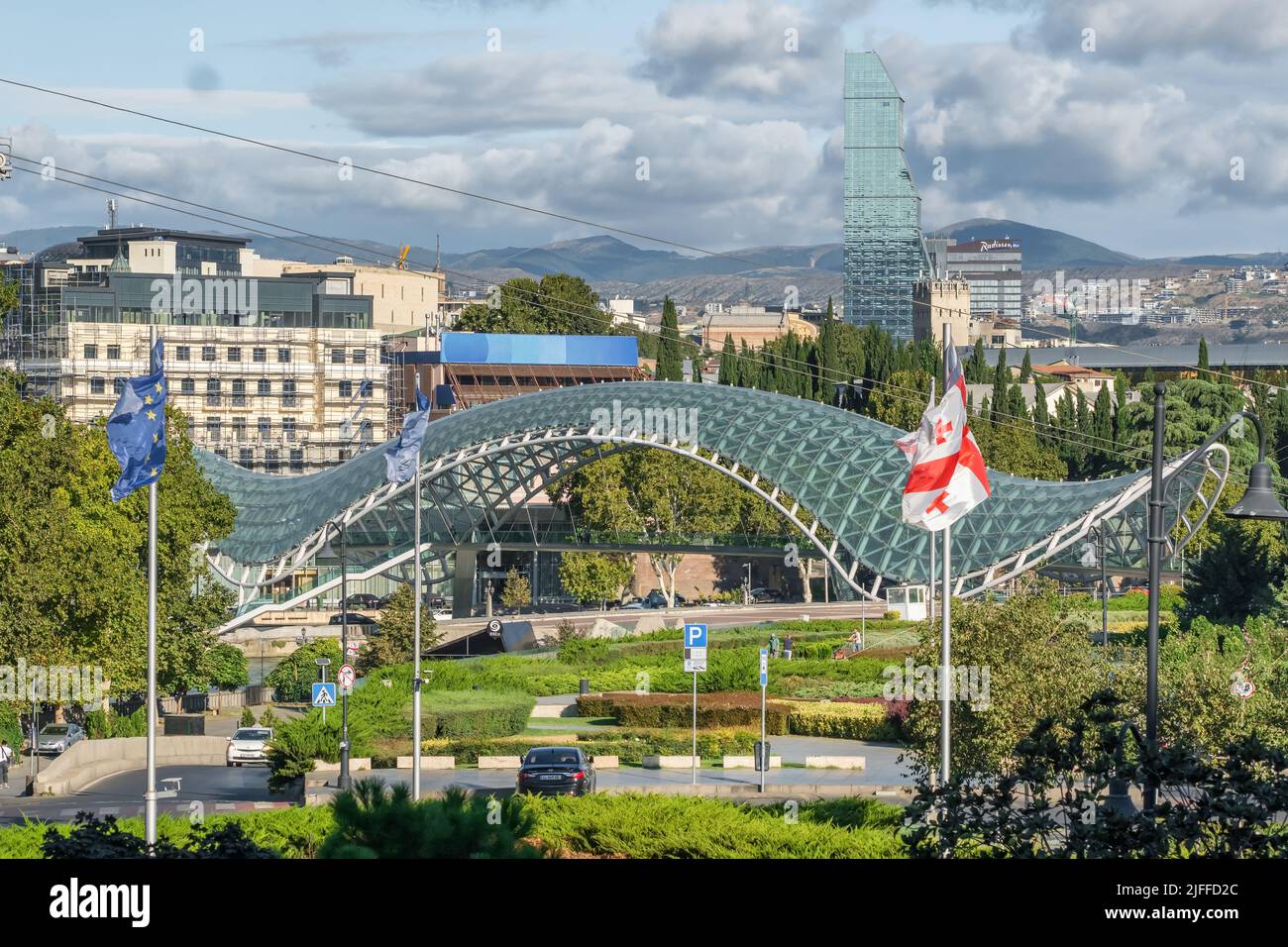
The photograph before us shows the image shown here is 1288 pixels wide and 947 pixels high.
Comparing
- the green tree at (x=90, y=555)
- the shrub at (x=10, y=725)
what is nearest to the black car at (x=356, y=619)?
the green tree at (x=90, y=555)

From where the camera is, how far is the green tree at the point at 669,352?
13025 cm

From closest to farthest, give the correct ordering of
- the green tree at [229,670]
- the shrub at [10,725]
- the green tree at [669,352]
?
the shrub at [10,725] → the green tree at [229,670] → the green tree at [669,352]

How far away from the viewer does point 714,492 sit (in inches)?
3839

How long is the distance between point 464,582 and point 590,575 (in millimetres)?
6842

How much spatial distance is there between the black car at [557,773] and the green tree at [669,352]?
85.9 metres

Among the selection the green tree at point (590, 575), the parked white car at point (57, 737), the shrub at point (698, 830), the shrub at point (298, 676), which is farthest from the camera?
the green tree at point (590, 575)

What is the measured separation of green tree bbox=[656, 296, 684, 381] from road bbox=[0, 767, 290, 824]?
79053 millimetres

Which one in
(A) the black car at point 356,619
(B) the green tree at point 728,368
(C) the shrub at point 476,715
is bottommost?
(A) the black car at point 356,619

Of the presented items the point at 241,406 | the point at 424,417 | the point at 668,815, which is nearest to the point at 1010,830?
the point at 668,815

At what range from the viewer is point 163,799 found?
3962cm

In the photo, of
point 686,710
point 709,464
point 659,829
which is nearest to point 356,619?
point 709,464

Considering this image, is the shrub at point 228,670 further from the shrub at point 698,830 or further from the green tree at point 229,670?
the shrub at point 698,830
